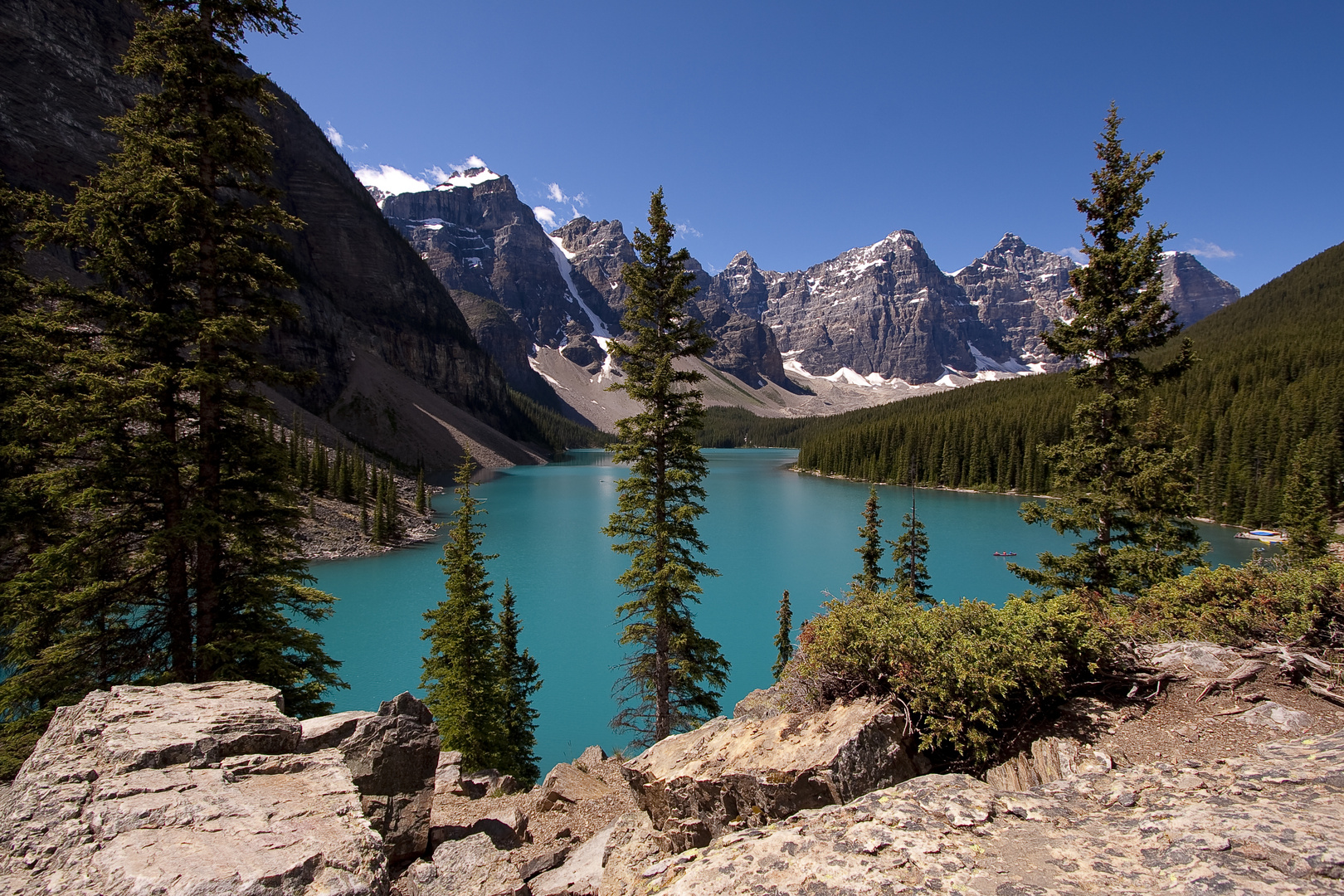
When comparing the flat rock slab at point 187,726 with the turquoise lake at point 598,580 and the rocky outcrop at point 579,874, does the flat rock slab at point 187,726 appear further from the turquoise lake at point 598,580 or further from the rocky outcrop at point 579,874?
the turquoise lake at point 598,580

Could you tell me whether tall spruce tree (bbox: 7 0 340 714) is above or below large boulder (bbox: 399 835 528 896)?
above

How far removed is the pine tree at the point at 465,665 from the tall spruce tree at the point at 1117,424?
549 inches

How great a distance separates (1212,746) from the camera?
4.22 m

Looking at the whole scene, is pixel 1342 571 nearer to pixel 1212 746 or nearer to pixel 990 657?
pixel 1212 746

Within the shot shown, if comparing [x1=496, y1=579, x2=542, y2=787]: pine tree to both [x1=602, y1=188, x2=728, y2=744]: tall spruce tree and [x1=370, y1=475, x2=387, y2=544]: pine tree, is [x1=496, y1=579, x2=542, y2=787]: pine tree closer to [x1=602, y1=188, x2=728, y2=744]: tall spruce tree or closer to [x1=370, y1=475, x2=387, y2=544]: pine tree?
[x1=602, y1=188, x2=728, y2=744]: tall spruce tree

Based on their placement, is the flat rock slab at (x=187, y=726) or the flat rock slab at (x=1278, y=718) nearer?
the flat rock slab at (x=1278, y=718)

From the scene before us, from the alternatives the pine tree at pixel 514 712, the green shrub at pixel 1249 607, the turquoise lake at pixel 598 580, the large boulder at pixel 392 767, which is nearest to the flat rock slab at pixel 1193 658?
the green shrub at pixel 1249 607

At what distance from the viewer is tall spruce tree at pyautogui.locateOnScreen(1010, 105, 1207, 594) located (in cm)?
1151

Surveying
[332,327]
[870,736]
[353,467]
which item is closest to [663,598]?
[870,736]

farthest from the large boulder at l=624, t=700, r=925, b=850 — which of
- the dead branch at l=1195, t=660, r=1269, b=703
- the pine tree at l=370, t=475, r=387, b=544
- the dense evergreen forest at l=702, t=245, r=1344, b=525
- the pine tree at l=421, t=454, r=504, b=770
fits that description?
the pine tree at l=370, t=475, r=387, b=544

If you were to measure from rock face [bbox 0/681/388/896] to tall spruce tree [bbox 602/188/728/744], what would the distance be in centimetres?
858

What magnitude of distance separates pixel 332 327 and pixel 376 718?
126863mm

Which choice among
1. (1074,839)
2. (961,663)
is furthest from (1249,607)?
(1074,839)

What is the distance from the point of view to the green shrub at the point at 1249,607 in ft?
17.3
